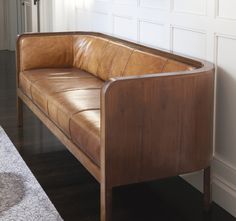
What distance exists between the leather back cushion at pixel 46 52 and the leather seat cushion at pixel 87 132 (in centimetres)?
139

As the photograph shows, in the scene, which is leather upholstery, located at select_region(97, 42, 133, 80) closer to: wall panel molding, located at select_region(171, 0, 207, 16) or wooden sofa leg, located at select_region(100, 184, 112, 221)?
wall panel molding, located at select_region(171, 0, 207, 16)

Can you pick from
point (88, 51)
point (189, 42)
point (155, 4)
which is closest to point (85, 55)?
point (88, 51)

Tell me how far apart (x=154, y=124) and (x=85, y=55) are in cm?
170

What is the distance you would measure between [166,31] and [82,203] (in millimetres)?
1165

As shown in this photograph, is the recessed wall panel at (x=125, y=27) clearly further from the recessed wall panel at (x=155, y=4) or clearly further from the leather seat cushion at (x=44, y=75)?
the leather seat cushion at (x=44, y=75)

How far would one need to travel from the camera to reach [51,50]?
3801mm

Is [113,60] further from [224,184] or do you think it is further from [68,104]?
[224,184]

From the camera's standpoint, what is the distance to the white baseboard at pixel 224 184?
2.40 metres

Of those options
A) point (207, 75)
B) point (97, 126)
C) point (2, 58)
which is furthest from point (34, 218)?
point (2, 58)

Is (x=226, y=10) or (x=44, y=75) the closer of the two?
(x=226, y=10)

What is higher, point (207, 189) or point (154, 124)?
point (154, 124)

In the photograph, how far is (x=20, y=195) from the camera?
2557 mm

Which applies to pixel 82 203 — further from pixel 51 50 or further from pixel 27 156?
pixel 51 50

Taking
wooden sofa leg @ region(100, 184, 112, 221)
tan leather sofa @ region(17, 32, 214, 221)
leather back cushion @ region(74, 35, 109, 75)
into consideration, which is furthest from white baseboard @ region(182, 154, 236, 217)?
leather back cushion @ region(74, 35, 109, 75)
